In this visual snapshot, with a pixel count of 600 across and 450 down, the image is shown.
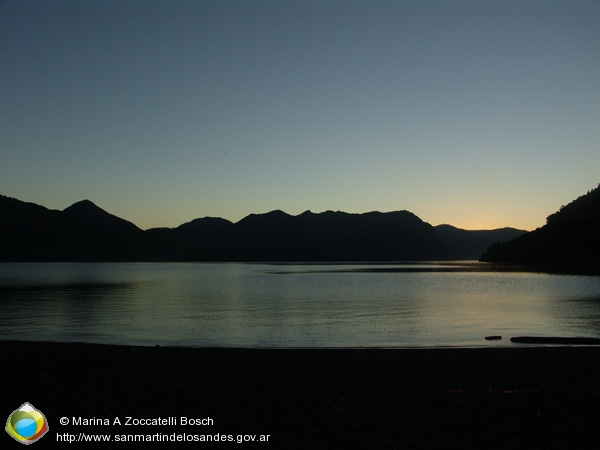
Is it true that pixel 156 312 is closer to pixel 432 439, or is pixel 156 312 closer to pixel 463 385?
pixel 463 385

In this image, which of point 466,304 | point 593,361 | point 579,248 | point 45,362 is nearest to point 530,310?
point 466,304

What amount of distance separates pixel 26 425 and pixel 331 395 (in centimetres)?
735

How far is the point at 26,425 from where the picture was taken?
35.7ft

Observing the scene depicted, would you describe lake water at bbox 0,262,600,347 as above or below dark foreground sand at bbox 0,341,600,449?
below

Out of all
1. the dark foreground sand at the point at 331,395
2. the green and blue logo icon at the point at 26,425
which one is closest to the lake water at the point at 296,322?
the dark foreground sand at the point at 331,395

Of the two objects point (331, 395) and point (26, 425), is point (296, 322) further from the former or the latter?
point (26, 425)

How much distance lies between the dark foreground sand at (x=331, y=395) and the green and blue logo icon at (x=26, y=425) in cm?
21

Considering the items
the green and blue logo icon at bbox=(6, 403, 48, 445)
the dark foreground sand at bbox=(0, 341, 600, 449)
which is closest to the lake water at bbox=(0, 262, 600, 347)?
the dark foreground sand at bbox=(0, 341, 600, 449)

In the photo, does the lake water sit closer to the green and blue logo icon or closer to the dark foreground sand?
the dark foreground sand

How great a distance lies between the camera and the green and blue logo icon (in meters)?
10.6

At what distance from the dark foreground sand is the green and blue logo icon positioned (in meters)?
0.21

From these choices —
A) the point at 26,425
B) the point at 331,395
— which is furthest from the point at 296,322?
the point at 26,425

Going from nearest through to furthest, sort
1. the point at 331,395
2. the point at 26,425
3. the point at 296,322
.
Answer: the point at 26,425, the point at 331,395, the point at 296,322

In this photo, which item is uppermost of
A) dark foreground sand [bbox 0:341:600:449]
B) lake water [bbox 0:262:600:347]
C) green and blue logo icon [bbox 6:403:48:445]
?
green and blue logo icon [bbox 6:403:48:445]
